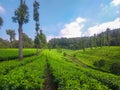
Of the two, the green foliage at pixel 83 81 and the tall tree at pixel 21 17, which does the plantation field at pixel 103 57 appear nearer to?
the tall tree at pixel 21 17

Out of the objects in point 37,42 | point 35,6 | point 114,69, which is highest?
point 35,6

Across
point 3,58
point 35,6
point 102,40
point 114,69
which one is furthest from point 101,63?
point 102,40

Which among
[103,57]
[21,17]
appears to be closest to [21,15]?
[21,17]

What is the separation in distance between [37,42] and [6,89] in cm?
8846

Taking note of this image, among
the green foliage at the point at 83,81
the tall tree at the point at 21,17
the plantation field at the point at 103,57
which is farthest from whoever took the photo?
the plantation field at the point at 103,57

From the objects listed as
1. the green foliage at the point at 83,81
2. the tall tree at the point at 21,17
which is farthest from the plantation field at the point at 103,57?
the green foliage at the point at 83,81

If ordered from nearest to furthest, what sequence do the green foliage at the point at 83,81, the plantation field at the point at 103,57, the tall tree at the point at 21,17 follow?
the green foliage at the point at 83,81 < the tall tree at the point at 21,17 < the plantation field at the point at 103,57

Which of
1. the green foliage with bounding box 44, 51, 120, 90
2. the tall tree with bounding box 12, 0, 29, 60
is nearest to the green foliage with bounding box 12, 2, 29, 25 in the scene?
the tall tree with bounding box 12, 0, 29, 60

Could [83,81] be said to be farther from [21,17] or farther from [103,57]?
[103,57]

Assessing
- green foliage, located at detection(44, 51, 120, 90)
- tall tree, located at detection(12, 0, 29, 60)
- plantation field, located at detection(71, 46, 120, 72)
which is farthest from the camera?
plantation field, located at detection(71, 46, 120, 72)

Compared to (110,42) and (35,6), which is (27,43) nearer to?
(110,42)

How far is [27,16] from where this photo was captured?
54.5 m

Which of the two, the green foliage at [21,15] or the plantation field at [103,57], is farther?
the plantation field at [103,57]

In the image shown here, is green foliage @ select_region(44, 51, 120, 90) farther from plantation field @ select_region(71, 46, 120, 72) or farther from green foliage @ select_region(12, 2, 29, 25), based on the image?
plantation field @ select_region(71, 46, 120, 72)
